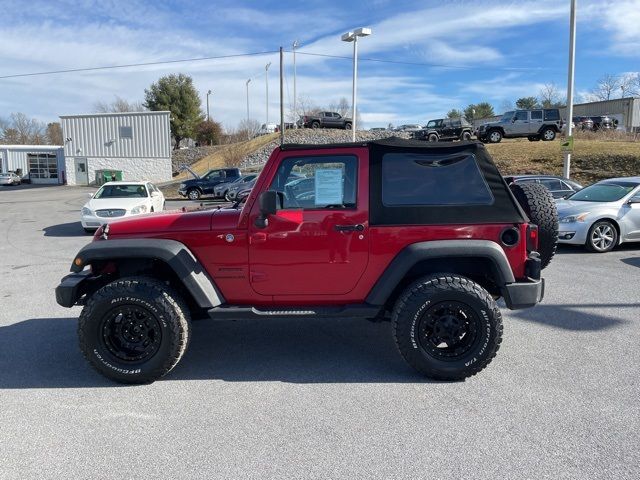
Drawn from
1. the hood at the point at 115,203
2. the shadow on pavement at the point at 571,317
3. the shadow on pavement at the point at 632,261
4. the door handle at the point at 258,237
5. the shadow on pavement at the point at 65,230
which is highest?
the door handle at the point at 258,237

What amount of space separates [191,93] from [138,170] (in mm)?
22068

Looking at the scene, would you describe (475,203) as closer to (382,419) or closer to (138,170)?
(382,419)

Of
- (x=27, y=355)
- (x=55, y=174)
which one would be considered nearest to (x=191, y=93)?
(x=55, y=174)

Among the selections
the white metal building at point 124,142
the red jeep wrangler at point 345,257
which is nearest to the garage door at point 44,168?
the white metal building at point 124,142

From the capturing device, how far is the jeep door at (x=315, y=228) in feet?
13.7

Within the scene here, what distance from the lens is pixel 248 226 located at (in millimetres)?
4195

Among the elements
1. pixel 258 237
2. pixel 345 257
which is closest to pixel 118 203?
pixel 258 237

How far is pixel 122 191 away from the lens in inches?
579

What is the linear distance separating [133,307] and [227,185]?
Result: 22.6m

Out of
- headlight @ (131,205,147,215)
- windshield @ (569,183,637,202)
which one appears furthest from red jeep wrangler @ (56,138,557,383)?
headlight @ (131,205,147,215)

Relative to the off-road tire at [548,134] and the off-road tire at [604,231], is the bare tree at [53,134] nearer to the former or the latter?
the off-road tire at [548,134]

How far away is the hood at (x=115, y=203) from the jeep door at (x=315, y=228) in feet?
33.5

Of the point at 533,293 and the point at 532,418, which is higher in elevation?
the point at 533,293

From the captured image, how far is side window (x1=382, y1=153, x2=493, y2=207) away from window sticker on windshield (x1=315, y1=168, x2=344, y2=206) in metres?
0.37
